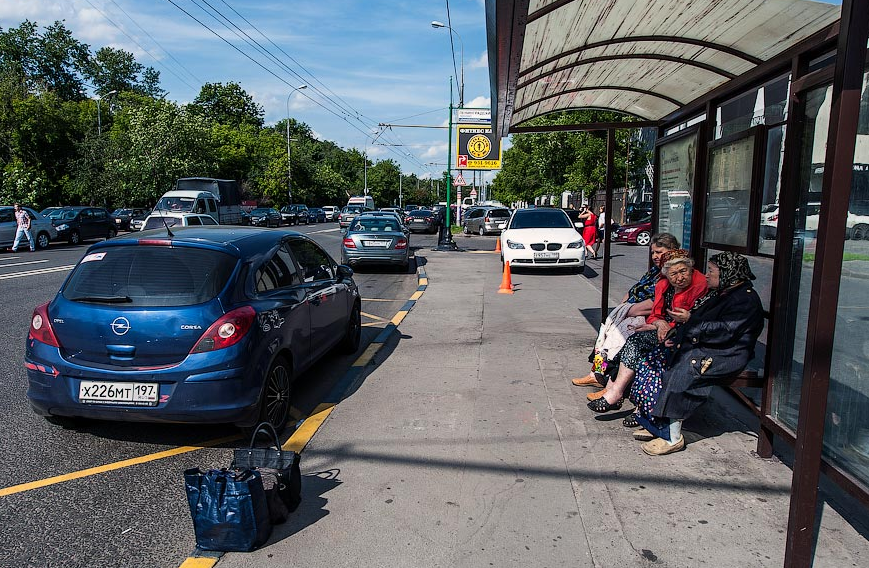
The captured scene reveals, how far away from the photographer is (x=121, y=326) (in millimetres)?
4203

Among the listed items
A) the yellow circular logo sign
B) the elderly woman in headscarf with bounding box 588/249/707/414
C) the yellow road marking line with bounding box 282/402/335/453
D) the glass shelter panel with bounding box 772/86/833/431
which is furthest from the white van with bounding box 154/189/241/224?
the glass shelter panel with bounding box 772/86/833/431

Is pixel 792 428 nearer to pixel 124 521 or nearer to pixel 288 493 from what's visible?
pixel 288 493

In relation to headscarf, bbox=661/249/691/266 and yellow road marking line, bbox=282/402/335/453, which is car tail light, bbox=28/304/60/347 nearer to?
yellow road marking line, bbox=282/402/335/453

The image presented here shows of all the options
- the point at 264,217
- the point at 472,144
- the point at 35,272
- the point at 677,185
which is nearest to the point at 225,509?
the point at 677,185

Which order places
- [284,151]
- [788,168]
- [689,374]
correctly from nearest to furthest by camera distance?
[788,168], [689,374], [284,151]

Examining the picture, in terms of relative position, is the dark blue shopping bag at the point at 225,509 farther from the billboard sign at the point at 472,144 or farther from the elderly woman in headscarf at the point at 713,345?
the billboard sign at the point at 472,144

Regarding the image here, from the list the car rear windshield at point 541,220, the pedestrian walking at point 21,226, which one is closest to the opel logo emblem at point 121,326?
the car rear windshield at point 541,220

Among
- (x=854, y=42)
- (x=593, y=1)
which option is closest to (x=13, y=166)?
(x=593, y=1)

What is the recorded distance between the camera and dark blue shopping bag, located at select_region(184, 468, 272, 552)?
3098mm

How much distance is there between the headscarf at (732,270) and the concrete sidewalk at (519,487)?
122cm

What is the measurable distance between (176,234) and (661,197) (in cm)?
531

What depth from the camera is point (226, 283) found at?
4.48 metres

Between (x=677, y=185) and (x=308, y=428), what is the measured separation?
457cm

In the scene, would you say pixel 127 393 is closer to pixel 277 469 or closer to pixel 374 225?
pixel 277 469
